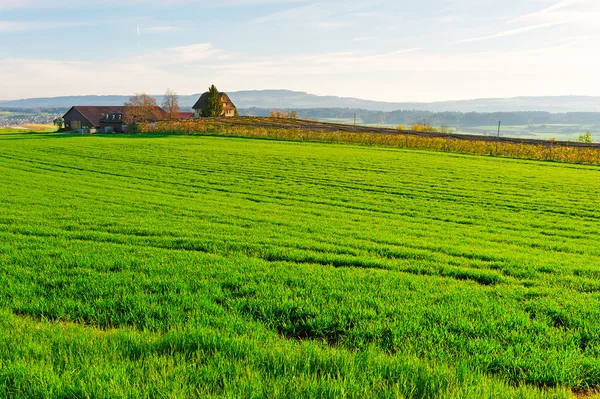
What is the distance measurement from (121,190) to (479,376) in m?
19.5

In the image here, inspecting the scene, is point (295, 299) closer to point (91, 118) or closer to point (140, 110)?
point (140, 110)

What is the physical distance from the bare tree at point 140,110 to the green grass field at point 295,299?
7693 cm

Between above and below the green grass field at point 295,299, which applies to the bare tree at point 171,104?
above

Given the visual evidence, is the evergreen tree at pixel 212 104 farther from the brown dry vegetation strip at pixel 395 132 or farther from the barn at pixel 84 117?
the brown dry vegetation strip at pixel 395 132

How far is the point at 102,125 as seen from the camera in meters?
102

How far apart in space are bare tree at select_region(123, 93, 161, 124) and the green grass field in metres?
76.9

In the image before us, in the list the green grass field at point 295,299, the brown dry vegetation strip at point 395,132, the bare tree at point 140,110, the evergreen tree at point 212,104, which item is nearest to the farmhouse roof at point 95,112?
the bare tree at point 140,110

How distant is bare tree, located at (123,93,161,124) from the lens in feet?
294

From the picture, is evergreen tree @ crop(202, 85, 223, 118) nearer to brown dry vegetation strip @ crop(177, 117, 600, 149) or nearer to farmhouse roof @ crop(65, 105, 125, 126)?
farmhouse roof @ crop(65, 105, 125, 126)

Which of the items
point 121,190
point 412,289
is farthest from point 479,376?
point 121,190

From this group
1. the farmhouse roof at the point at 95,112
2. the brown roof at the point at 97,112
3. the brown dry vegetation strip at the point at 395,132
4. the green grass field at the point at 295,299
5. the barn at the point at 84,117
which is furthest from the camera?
the farmhouse roof at the point at 95,112

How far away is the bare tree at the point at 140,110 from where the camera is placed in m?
89.6

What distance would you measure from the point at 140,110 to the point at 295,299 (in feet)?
300

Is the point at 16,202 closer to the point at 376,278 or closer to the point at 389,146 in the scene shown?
the point at 376,278
